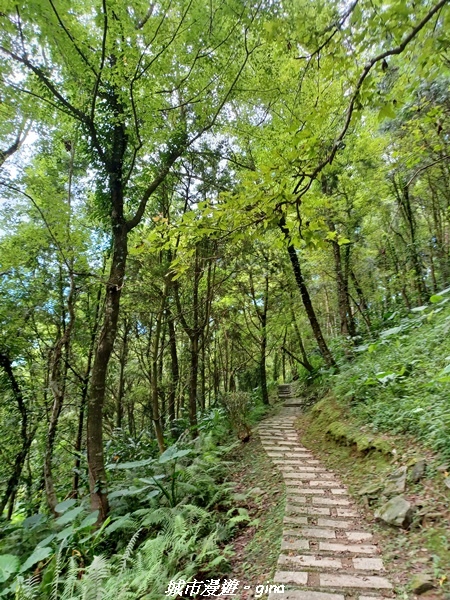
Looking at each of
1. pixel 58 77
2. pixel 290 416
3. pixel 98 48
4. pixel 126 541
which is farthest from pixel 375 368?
pixel 58 77

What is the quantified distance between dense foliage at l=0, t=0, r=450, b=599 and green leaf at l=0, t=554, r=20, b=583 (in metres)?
0.02

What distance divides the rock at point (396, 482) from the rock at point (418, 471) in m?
0.09

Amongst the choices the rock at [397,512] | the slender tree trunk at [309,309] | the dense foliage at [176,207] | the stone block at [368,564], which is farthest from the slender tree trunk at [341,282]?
the stone block at [368,564]

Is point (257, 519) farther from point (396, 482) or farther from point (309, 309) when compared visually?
point (309, 309)

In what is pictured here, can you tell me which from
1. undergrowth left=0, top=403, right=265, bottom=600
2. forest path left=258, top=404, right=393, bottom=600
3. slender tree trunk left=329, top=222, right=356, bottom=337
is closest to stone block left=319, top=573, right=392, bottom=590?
forest path left=258, top=404, right=393, bottom=600

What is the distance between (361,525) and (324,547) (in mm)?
474

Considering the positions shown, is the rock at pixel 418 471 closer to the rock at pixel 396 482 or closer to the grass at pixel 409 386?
the rock at pixel 396 482

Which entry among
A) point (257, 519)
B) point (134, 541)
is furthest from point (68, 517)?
point (257, 519)

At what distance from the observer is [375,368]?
211 inches

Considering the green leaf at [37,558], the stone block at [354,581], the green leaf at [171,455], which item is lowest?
the green leaf at [37,558]

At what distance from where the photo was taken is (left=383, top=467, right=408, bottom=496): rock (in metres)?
2.83

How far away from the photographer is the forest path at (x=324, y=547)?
1.98 m

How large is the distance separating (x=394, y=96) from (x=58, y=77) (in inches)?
167

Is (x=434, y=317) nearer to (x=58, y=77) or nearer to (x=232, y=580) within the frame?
(x=232, y=580)
